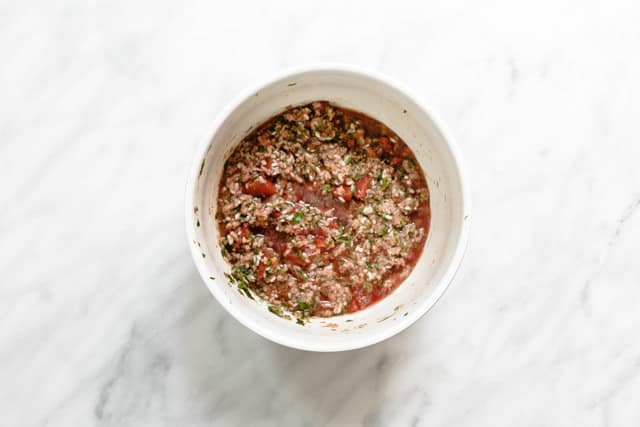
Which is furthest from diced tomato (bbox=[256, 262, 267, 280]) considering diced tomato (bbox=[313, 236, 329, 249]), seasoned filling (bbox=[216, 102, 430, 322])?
diced tomato (bbox=[313, 236, 329, 249])

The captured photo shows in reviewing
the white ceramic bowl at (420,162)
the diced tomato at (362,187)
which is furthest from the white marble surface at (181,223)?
the diced tomato at (362,187)

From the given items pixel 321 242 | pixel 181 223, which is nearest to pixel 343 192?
pixel 321 242

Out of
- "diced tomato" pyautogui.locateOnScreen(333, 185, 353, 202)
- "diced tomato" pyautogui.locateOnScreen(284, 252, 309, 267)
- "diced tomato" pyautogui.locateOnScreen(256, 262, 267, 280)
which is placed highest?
"diced tomato" pyautogui.locateOnScreen(333, 185, 353, 202)

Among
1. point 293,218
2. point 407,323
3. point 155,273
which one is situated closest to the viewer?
point 407,323

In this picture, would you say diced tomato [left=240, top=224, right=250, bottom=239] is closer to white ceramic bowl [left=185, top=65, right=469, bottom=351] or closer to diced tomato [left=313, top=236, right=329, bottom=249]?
white ceramic bowl [left=185, top=65, right=469, bottom=351]

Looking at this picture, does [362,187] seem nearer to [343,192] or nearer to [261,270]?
[343,192]

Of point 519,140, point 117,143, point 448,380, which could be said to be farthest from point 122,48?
point 448,380

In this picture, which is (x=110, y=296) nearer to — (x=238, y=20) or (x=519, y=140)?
(x=238, y=20)

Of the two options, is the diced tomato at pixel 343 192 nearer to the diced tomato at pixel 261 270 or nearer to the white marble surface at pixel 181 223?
the diced tomato at pixel 261 270
